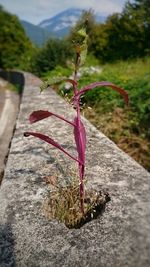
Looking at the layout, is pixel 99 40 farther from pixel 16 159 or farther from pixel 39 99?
pixel 16 159

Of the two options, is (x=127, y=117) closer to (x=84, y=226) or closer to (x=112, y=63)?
(x=84, y=226)

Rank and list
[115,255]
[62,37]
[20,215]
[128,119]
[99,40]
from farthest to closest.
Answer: [99,40]
[62,37]
[128,119]
[20,215]
[115,255]

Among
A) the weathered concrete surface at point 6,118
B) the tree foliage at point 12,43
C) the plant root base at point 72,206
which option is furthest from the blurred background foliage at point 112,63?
the weathered concrete surface at point 6,118

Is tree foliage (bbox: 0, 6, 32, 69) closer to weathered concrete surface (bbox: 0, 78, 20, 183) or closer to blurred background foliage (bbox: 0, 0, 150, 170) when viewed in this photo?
blurred background foliage (bbox: 0, 0, 150, 170)

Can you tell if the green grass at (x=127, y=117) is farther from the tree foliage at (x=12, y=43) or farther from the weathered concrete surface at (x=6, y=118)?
the tree foliage at (x=12, y=43)

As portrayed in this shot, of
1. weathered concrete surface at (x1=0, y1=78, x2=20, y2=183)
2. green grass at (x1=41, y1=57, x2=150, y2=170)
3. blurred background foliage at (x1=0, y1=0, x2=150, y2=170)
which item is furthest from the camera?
weathered concrete surface at (x1=0, y1=78, x2=20, y2=183)

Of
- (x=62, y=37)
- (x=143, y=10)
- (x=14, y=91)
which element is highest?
(x=143, y=10)

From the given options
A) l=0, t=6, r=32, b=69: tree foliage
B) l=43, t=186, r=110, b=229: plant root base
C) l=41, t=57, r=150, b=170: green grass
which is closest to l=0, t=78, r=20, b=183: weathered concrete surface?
l=41, t=57, r=150, b=170: green grass

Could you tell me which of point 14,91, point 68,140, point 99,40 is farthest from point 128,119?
point 99,40
